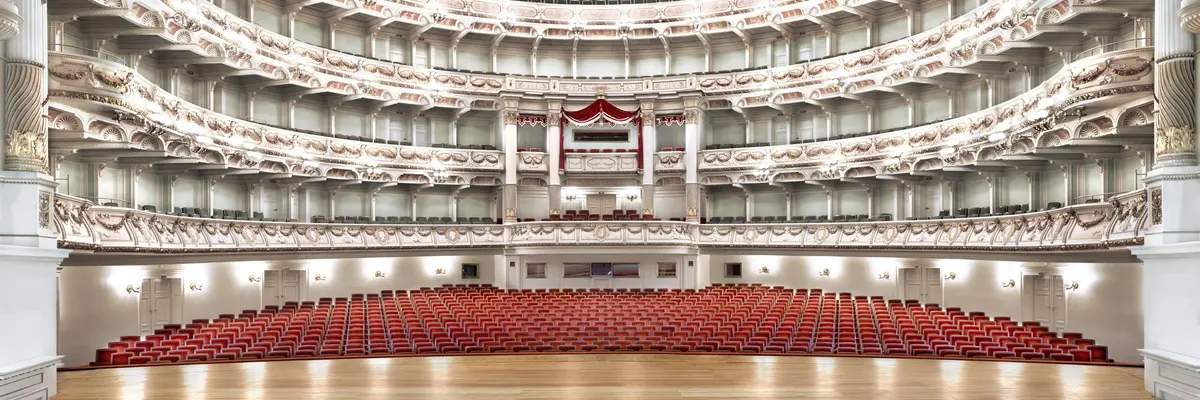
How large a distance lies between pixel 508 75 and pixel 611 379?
23.8 m

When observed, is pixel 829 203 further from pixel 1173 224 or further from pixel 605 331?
pixel 1173 224

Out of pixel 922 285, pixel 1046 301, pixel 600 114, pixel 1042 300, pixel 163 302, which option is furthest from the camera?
pixel 600 114

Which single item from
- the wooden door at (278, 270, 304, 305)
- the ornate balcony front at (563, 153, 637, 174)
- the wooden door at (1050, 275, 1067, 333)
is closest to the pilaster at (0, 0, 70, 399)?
the wooden door at (278, 270, 304, 305)

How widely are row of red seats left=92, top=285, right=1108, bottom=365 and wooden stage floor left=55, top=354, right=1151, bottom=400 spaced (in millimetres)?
2502

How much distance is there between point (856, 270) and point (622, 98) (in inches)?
454

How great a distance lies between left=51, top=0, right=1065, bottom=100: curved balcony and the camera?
69.5 ft

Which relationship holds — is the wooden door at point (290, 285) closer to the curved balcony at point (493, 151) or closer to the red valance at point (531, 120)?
the curved balcony at point (493, 151)

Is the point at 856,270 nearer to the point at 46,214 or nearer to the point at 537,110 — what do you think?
the point at 537,110

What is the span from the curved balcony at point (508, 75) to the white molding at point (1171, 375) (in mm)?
9108

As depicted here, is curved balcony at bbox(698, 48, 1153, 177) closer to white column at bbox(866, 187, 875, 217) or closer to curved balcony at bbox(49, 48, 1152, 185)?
curved balcony at bbox(49, 48, 1152, 185)

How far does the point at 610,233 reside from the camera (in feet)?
102

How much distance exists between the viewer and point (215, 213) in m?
24.9

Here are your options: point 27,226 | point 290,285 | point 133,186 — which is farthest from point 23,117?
point 290,285

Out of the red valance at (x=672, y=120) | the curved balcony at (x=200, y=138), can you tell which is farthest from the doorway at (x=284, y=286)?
the red valance at (x=672, y=120)
